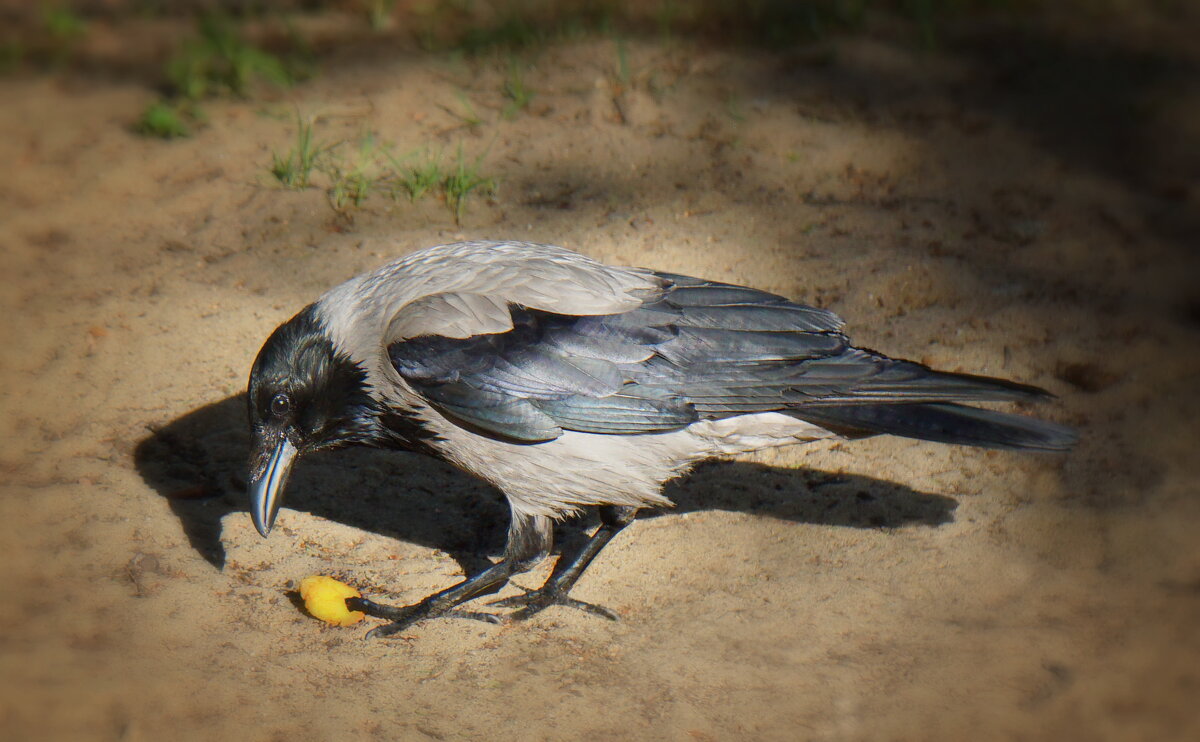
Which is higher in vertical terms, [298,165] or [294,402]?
[298,165]

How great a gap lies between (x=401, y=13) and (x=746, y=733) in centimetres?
519

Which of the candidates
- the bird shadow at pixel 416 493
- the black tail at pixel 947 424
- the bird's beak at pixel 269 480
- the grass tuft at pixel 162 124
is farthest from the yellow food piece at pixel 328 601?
the grass tuft at pixel 162 124

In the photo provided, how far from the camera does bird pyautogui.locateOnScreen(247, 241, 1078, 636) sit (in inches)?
127

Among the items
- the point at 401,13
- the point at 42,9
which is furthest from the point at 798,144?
the point at 42,9

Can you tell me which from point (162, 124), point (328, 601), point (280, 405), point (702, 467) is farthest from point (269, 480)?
point (162, 124)

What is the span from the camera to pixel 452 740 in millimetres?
2863

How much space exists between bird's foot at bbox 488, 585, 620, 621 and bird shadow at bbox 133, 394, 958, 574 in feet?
0.69

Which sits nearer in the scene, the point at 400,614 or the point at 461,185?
the point at 400,614

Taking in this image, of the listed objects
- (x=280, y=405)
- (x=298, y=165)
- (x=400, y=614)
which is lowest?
(x=400, y=614)

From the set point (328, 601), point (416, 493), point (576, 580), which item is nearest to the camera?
point (328, 601)

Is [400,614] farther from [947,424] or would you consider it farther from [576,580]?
[947,424]

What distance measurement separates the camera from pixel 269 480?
3.38 m

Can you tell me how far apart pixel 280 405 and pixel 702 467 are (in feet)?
5.14

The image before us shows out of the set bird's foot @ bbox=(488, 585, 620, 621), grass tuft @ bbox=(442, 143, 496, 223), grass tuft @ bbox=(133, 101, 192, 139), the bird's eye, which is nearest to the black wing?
the bird's eye
